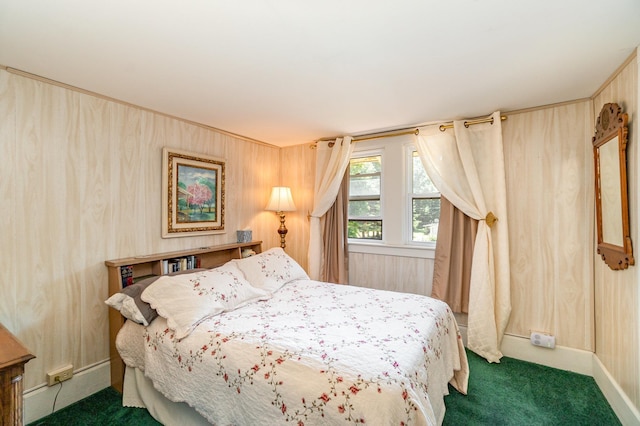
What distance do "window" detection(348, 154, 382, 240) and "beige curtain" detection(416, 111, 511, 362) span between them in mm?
793

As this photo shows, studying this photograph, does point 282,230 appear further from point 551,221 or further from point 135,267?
point 551,221

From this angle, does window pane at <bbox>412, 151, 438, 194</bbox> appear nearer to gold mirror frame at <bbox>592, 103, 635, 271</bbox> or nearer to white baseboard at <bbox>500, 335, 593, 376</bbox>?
gold mirror frame at <bbox>592, 103, 635, 271</bbox>

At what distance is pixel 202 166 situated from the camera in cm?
300

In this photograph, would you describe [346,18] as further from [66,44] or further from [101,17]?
[66,44]

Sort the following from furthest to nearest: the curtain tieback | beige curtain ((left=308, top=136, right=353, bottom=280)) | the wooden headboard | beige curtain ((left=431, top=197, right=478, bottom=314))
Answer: beige curtain ((left=308, top=136, right=353, bottom=280)) → beige curtain ((left=431, top=197, right=478, bottom=314)) → the curtain tieback → the wooden headboard

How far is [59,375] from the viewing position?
2.01 metres

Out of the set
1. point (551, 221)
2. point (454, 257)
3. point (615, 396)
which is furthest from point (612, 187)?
point (615, 396)

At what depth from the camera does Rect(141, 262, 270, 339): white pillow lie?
1868 millimetres

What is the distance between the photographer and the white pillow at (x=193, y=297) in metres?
1.87

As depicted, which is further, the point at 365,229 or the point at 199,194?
the point at 365,229

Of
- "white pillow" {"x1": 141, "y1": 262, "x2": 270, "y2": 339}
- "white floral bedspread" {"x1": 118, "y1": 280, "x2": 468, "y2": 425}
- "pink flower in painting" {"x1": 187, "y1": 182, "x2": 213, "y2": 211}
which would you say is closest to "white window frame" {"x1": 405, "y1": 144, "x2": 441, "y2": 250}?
"white floral bedspread" {"x1": 118, "y1": 280, "x2": 468, "y2": 425}

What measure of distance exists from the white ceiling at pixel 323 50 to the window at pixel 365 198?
1.06m

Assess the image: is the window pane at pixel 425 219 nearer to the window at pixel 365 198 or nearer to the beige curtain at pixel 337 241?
the window at pixel 365 198

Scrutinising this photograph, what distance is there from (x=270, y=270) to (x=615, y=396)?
2783 millimetres
